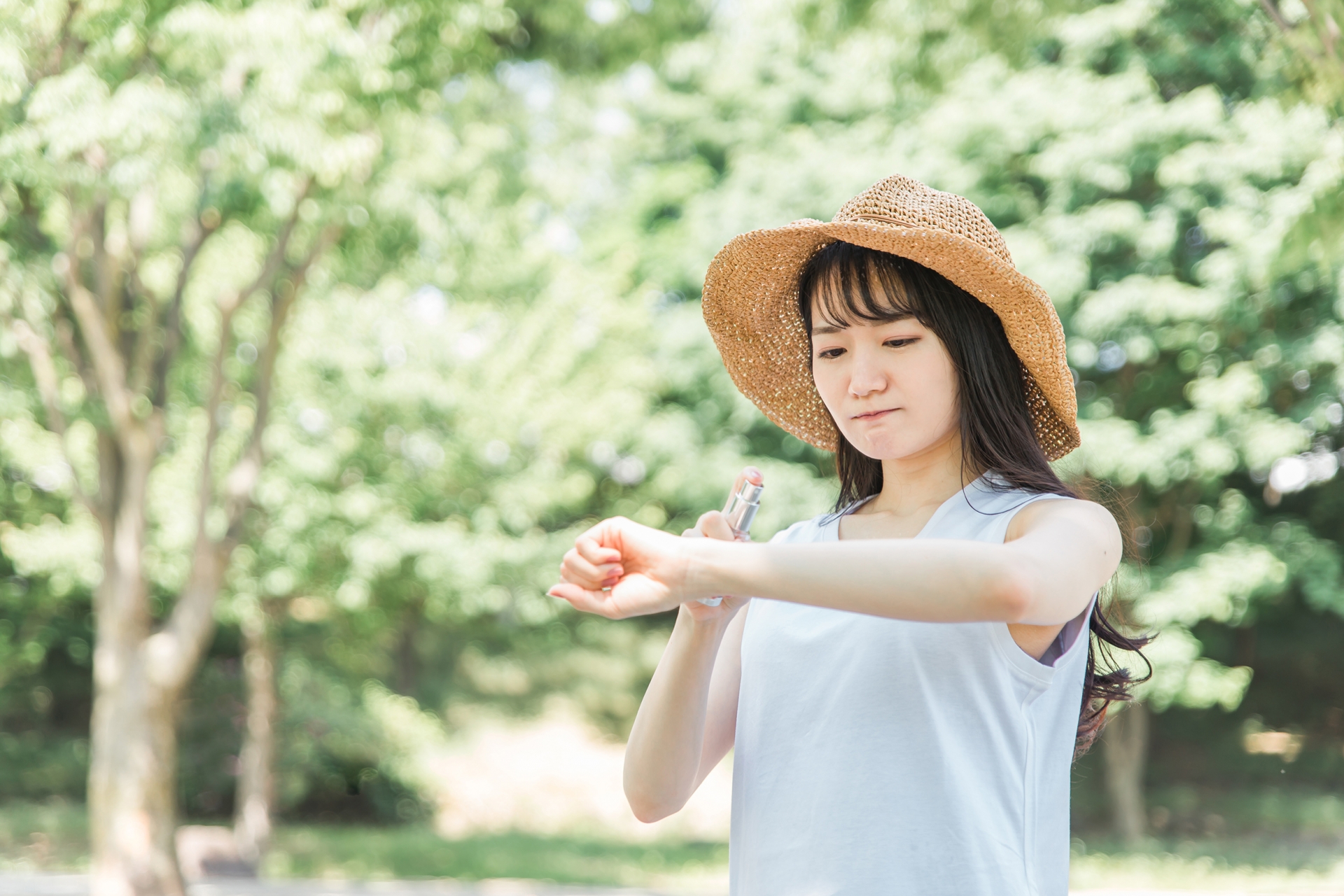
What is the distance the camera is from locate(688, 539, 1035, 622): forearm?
96cm

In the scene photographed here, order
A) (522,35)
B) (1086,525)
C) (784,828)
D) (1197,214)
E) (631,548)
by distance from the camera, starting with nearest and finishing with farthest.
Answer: (631,548)
(1086,525)
(784,828)
(522,35)
(1197,214)

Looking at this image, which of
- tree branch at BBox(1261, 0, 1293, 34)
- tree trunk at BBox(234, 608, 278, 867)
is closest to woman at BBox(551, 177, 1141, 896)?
tree branch at BBox(1261, 0, 1293, 34)

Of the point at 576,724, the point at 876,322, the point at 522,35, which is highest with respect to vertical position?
the point at 522,35

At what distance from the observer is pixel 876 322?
4.24 ft

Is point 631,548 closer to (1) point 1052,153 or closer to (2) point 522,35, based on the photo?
(2) point 522,35

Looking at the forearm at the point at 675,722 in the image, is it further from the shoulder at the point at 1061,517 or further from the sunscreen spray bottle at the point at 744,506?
the shoulder at the point at 1061,517

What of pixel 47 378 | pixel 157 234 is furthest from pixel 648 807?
pixel 157 234

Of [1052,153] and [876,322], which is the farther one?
[1052,153]

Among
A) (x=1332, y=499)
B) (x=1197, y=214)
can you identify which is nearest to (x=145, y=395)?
(x=1197, y=214)

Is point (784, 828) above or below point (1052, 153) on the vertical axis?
below

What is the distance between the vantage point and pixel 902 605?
0.97 metres

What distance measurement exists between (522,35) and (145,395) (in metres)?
2.96

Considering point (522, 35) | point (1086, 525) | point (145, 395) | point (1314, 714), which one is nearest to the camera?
point (1086, 525)

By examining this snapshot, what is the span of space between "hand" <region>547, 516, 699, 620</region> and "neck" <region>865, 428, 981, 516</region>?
47 cm
